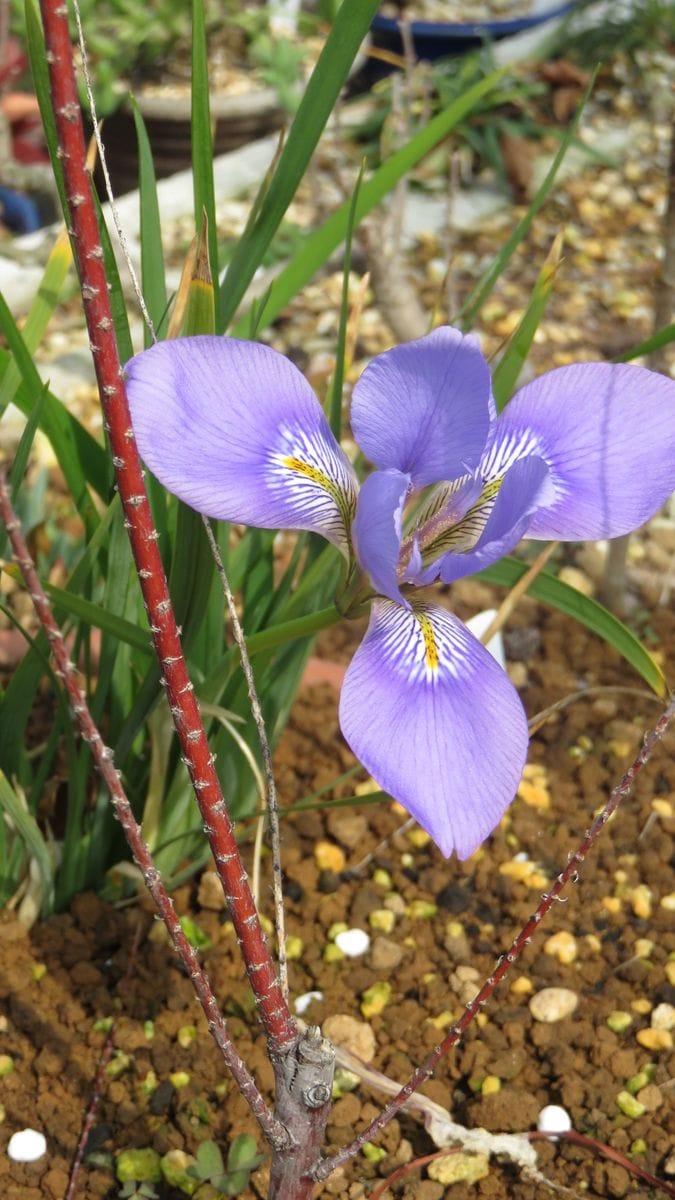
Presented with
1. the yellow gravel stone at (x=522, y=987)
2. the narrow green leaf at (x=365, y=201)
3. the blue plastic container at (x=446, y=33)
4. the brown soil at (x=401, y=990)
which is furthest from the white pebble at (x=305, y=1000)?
the blue plastic container at (x=446, y=33)

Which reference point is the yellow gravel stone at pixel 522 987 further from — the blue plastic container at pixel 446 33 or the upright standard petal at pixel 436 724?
the blue plastic container at pixel 446 33

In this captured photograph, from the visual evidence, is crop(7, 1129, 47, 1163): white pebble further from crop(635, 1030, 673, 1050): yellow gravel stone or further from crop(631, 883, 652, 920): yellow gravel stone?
crop(631, 883, 652, 920): yellow gravel stone

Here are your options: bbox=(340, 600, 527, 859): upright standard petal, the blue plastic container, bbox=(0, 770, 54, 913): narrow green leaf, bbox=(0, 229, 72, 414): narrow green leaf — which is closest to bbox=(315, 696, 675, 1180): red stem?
bbox=(340, 600, 527, 859): upright standard petal

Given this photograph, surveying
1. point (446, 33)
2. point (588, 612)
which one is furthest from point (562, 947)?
point (446, 33)

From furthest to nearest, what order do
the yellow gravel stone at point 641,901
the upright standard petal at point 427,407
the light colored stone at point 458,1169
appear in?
the yellow gravel stone at point 641,901
the light colored stone at point 458,1169
the upright standard petal at point 427,407

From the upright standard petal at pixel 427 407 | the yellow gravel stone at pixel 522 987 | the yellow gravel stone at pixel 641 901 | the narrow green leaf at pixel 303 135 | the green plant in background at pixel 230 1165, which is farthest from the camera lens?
the yellow gravel stone at pixel 641 901

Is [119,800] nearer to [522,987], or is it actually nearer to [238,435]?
[238,435]
